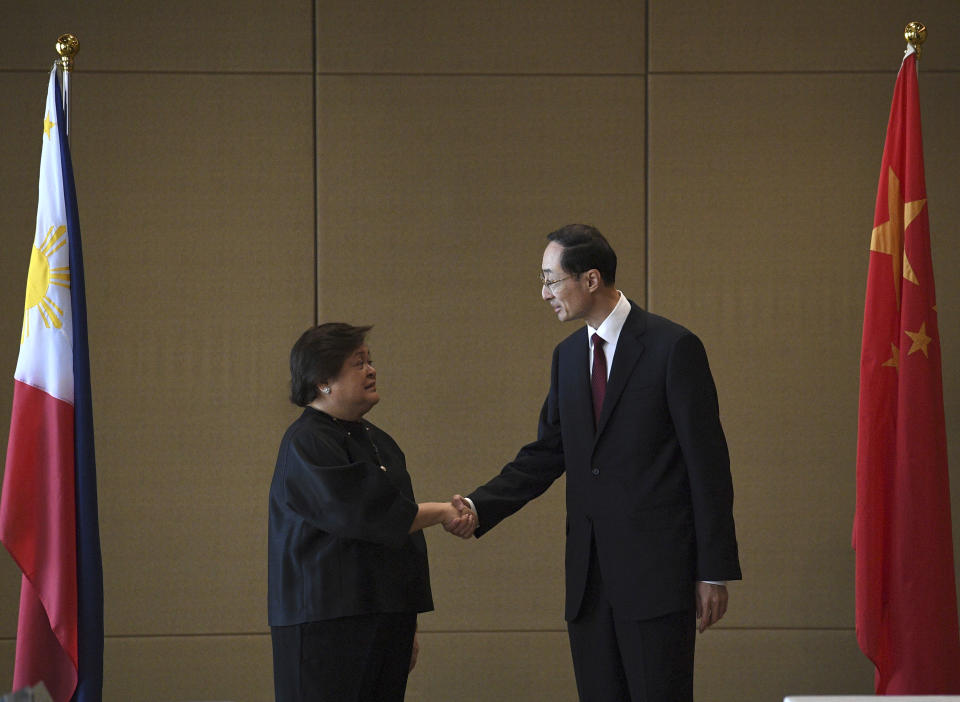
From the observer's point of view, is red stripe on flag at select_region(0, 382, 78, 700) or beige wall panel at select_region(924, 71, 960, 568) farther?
beige wall panel at select_region(924, 71, 960, 568)

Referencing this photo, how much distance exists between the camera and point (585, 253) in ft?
9.83

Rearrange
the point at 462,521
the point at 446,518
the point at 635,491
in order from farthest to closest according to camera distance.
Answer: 1. the point at 462,521
2. the point at 446,518
3. the point at 635,491

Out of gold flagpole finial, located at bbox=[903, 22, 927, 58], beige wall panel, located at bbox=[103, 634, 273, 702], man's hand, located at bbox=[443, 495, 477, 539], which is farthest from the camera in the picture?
beige wall panel, located at bbox=[103, 634, 273, 702]

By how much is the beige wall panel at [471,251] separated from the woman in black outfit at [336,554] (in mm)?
1478

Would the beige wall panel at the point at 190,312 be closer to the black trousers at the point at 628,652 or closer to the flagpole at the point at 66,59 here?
the flagpole at the point at 66,59

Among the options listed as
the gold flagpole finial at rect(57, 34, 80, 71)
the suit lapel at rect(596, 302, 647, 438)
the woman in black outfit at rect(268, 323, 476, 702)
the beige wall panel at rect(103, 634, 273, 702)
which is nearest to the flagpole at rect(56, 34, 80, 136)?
the gold flagpole finial at rect(57, 34, 80, 71)

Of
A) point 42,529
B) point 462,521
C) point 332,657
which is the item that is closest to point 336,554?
point 332,657

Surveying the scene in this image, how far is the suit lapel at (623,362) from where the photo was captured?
2.89 metres

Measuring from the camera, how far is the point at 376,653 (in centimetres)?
282

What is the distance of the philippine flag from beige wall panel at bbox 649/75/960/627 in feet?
7.66

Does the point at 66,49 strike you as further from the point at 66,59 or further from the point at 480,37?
the point at 480,37

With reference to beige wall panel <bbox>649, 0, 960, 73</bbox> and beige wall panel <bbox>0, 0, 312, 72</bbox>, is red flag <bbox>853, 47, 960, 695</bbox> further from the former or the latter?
beige wall panel <bbox>0, 0, 312, 72</bbox>

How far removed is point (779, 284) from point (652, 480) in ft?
6.16

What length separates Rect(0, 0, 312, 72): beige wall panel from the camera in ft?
14.3
